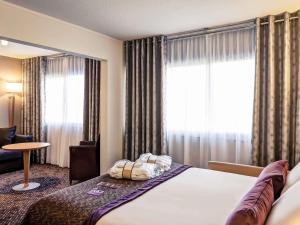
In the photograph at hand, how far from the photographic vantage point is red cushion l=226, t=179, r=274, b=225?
4.37 ft

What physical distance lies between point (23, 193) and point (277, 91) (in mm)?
3873

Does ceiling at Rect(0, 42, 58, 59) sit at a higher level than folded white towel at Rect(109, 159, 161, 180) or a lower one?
higher

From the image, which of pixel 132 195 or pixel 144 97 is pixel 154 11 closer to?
pixel 144 97

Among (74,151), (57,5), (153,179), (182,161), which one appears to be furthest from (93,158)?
(57,5)

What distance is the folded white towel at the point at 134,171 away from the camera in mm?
2529

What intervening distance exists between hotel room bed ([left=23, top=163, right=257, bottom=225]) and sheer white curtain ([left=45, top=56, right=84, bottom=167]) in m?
2.84

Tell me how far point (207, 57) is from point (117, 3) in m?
1.59

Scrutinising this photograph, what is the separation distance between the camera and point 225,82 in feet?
11.7

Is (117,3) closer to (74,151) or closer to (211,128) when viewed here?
(211,128)

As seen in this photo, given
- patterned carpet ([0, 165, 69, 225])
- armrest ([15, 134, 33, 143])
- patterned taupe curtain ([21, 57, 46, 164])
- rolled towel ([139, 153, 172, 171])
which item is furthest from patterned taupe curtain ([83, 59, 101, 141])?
rolled towel ([139, 153, 172, 171])

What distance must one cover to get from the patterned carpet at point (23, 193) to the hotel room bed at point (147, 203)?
1255 millimetres

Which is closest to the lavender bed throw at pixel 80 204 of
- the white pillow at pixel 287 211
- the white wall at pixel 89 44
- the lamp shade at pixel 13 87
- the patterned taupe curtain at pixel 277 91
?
the white pillow at pixel 287 211

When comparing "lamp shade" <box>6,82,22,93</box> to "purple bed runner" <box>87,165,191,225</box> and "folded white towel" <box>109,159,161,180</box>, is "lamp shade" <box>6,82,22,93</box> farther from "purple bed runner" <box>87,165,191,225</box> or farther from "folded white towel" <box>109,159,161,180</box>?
"purple bed runner" <box>87,165,191,225</box>

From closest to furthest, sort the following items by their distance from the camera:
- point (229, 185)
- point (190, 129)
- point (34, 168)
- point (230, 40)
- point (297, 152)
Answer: point (229, 185) → point (297, 152) → point (230, 40) → point (190, 129) → point (34, 168)
